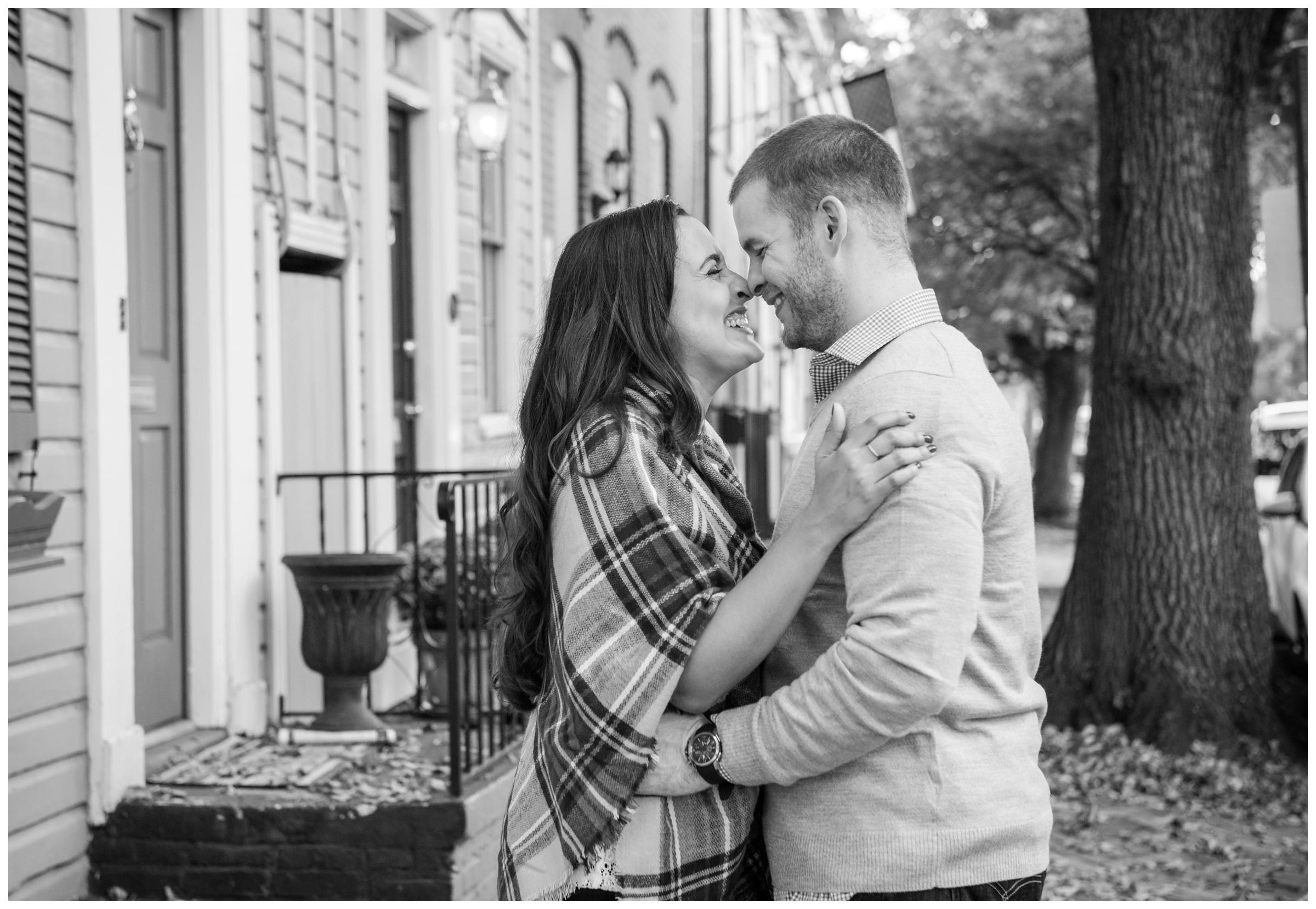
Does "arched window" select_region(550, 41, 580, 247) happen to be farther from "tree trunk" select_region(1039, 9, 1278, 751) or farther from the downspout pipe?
the downspout pipe

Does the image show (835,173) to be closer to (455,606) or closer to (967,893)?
(967,893)

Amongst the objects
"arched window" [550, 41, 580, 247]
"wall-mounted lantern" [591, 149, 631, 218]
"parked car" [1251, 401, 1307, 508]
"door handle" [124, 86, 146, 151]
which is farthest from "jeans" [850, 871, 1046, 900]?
"parked car" [1251, 401, 1307, 508]

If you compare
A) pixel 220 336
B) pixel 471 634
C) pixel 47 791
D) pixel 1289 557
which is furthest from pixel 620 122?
pixel 47 791

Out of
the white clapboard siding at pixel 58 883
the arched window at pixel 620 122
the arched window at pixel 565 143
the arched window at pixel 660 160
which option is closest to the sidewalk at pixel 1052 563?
the arched window at pixel 565 143

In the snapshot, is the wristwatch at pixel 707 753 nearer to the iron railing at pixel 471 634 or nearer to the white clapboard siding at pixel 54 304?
the iron railing at pixel 471 634

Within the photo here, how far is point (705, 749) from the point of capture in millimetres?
2047

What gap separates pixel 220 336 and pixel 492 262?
12.5 feet

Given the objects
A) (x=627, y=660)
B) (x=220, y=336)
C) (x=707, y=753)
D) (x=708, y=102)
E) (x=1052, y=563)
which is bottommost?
(x=1052, y=563)

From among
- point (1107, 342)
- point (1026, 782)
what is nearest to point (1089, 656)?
point (1107, 342)

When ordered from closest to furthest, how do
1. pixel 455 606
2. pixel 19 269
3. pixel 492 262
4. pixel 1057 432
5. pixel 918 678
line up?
pixel 918 678 → pixel 19 269 → pixel 455 606 → pixel 492 262 → pixel 1057 432

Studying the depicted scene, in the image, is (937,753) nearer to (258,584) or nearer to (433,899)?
(433,899)

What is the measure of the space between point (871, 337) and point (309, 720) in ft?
15.7

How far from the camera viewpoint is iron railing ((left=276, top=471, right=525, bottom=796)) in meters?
5.10

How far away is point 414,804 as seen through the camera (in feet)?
16.1
